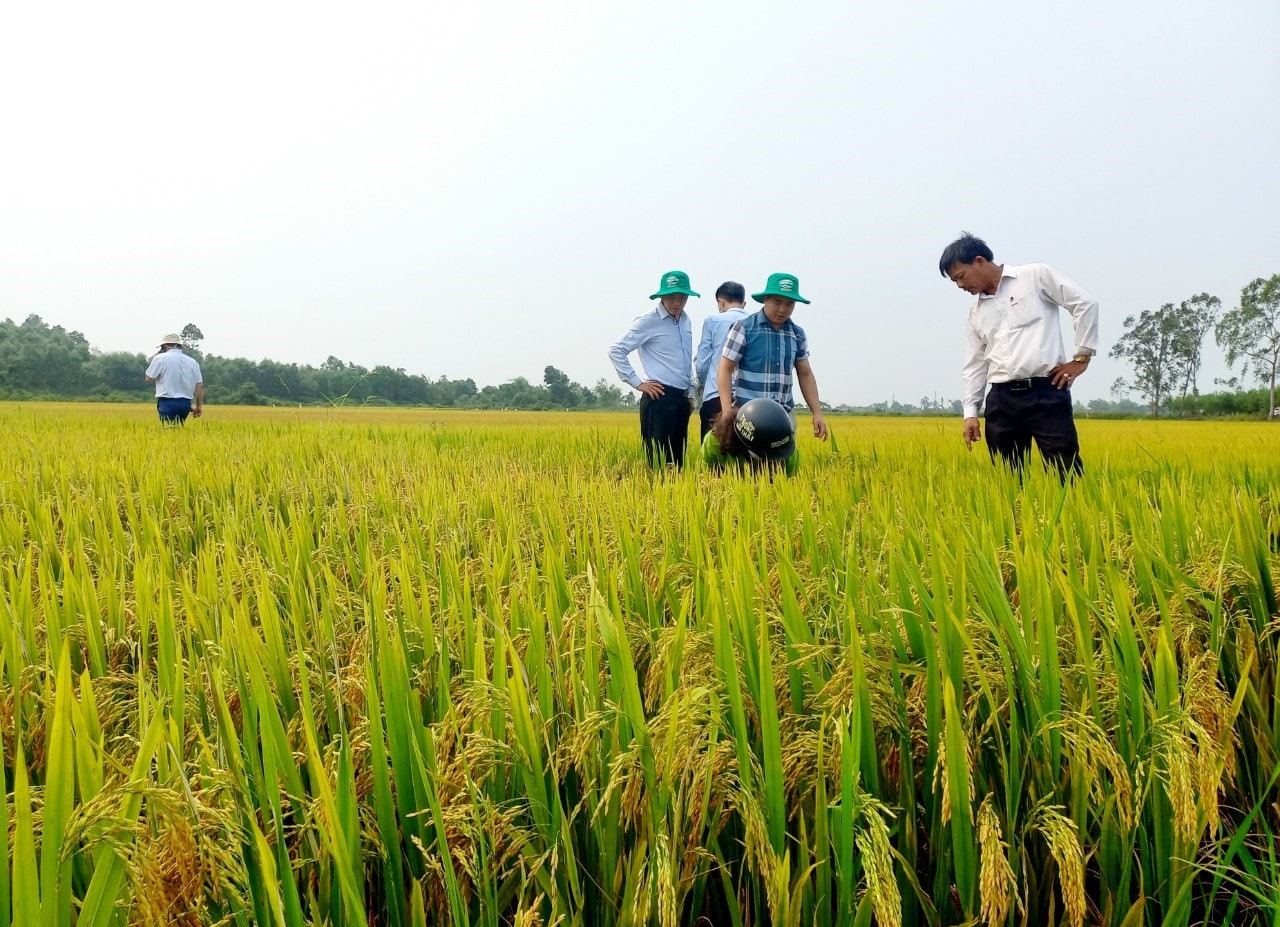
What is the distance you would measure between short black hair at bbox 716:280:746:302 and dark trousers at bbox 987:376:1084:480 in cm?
234

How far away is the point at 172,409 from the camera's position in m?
9.15

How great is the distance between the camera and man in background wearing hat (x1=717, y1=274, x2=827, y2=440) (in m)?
4.45

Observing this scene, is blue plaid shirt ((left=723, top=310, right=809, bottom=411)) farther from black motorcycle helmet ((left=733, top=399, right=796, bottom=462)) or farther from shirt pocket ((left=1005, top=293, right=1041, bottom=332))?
shirt pocket ((left=1005, top=293, right=1041, bottom=332))

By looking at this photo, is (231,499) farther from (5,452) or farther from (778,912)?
(778,912)

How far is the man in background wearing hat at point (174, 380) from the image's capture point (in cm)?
861

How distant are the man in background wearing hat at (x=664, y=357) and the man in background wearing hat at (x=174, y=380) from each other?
6400 millimetres

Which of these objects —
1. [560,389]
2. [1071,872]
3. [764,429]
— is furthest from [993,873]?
[560,389]

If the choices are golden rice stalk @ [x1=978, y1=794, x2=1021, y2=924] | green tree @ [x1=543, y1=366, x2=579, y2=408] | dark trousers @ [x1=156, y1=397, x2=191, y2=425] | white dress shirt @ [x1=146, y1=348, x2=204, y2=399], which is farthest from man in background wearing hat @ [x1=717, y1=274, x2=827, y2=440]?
green tree @ [x1=543, y1=366, x2=579, y2=408]

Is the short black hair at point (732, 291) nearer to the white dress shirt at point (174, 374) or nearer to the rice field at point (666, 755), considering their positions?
the rice field at point (666, 755)

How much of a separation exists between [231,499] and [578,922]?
370 cm

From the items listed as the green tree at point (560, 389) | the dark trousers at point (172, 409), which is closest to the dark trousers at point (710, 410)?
the dark trousers at point (172, 409)

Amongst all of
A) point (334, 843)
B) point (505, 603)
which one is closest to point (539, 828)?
point (334, 843)

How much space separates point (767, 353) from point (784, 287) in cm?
48

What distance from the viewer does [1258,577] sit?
1737 millimetres
